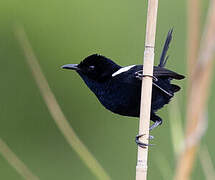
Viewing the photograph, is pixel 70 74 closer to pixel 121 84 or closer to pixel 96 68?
pixel 96 68

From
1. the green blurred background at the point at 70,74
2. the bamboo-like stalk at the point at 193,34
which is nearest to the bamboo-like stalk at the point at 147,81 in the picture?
the bamboo-like stalk at the point at 193,34

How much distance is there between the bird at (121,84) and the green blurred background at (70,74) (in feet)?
3.71

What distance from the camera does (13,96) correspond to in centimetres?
369

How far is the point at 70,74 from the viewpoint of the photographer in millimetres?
3734

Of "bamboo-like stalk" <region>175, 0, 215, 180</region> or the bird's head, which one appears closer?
"bamboo-like stalk" <region>175, 0, 215, 180</region>

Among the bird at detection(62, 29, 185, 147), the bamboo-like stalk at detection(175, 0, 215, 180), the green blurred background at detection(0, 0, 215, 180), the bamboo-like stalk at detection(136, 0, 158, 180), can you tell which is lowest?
the green blurred background at detection(0, 0, 215, 180)

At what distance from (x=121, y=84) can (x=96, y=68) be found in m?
0.15

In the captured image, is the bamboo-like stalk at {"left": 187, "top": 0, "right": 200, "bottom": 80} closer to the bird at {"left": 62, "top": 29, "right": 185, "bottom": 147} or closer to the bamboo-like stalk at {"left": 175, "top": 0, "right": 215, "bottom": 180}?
the bamboo-like stalk at {"left": 175, "top": 0, "right": 215, "bottom": 180}

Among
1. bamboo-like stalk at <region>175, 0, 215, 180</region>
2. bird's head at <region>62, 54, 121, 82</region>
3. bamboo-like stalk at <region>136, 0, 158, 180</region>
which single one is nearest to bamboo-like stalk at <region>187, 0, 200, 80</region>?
bamboo-like stalk at <region>175, 0, 215, 180</region>

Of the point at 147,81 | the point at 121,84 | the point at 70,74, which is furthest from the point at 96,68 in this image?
the point at 70,74

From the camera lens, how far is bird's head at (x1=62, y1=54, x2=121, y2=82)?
2.11 m

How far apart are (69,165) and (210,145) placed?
990mm

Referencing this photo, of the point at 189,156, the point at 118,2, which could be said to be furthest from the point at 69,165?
the point at 189,156

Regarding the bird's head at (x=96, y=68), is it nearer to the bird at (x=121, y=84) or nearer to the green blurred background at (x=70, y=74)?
the bird at (x=121, y=84)
